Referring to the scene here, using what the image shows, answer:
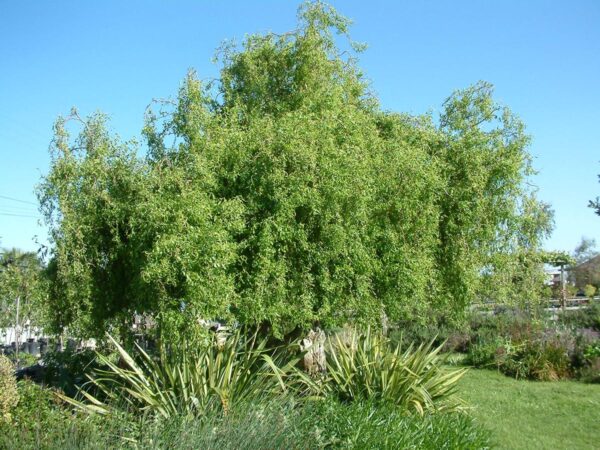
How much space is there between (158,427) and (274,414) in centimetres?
114

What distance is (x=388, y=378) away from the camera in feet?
29.3

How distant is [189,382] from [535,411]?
24.7 ft

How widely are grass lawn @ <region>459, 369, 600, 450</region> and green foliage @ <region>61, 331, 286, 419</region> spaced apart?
3220 mm

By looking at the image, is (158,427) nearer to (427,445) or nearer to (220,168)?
(427,445)

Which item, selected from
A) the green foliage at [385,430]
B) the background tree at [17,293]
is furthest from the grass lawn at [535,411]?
the background tree at [17,293]

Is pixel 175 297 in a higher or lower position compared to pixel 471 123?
lower

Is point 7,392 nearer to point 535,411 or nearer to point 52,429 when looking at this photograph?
point 52,429

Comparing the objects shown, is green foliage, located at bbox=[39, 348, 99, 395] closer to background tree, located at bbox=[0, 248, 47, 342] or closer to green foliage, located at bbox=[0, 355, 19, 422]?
green foliage, located at bbox=[0, 355, 19, 422]

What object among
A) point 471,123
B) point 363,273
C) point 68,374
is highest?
point 471,123

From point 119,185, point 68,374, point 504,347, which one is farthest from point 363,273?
point 504,347

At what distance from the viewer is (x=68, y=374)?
1022cm

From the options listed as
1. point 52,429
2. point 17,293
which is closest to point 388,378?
point 52,429

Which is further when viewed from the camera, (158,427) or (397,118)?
(397,118)

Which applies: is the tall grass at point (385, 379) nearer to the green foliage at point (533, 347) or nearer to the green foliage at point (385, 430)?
the green foliage at point (385, 430)
